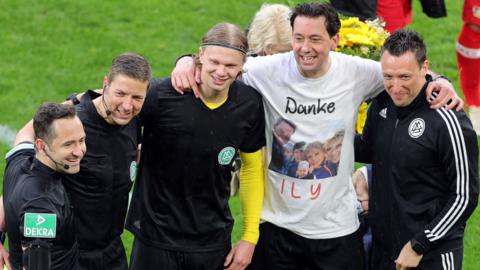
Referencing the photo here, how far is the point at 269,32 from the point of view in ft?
20.5

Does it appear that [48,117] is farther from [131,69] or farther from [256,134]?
[256,134]

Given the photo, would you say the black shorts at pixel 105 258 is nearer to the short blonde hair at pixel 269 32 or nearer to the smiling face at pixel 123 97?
the smiling face at pixel 123 97

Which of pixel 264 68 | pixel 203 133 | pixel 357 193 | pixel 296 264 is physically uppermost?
pixel 264 68

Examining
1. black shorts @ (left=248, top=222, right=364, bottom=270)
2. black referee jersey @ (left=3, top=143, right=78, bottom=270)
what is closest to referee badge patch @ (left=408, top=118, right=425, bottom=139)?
black shorts @ (left=248, top=222, right=364, bottom=270)

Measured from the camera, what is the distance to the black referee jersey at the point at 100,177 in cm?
519

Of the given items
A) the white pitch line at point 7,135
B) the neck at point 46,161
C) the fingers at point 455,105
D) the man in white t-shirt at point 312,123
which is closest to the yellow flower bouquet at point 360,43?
the man in white t-shirt at point 312,123

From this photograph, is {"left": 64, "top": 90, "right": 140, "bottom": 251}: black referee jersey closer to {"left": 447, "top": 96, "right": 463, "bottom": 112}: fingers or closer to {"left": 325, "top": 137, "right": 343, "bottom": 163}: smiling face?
{"left": 325, "top": 137, "right": 343, "bottom": 163}: smiling face

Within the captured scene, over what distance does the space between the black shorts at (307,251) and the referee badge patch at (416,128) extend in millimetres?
782

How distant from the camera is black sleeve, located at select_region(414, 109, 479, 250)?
5156mm

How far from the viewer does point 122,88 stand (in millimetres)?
5113

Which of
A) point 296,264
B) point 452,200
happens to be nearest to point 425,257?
point 452,200

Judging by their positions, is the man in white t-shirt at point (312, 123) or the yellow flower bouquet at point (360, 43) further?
the yellow flower bouquet at point (360, 43)

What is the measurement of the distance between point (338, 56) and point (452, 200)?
1.02 m

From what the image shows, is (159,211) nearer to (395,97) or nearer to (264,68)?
(264,68)
